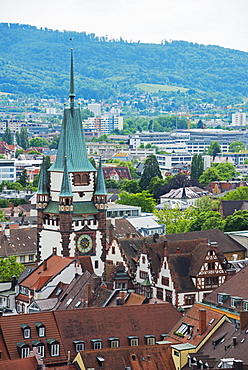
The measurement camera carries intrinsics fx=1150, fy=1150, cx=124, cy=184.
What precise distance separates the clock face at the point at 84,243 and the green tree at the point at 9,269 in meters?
10.9

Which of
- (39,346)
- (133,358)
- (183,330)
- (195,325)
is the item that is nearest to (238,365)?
(133,358)

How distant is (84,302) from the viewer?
A: 92000 mm

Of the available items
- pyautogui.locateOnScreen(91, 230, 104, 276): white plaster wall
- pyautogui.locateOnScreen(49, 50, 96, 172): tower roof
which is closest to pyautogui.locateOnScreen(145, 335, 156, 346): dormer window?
pyautogui.locateOnScreen(91, 230, 104, 276): white plaster wall

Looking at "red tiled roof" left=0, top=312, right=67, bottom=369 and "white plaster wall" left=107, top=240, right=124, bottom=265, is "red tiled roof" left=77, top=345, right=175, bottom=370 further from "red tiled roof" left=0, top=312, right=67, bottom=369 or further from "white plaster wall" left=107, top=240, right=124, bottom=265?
"white plaster wall" left=107, top=240, right=124, bottom=265

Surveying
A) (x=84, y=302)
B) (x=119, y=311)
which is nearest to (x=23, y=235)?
(x=84, y=302)

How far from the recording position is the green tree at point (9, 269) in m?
118

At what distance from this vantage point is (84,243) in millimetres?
110250

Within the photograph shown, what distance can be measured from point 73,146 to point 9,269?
621 inches

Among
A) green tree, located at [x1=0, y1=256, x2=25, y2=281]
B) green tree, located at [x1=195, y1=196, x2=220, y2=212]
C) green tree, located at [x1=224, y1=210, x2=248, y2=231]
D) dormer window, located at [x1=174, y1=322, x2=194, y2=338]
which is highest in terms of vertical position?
dormer window, located at [x1=174, y1=322, x2=194, y2=338]

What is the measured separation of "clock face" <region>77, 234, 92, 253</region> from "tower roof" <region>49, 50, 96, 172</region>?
259 inches

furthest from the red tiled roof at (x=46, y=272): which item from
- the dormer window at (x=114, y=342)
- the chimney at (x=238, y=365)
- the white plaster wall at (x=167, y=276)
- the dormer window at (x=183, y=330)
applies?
the chimney at (x=238, y=365)

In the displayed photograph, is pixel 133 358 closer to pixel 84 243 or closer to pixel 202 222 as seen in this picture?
pixel 84 243

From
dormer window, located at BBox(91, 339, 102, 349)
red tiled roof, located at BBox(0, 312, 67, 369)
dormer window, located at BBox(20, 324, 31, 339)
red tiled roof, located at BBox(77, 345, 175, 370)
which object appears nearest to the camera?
red tiled roof, located at BBox(77, 345, 175, 370)

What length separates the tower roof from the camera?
11188cm
